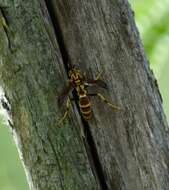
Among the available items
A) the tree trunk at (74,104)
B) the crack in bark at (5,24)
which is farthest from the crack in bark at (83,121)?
the crack in bark at (5,24)

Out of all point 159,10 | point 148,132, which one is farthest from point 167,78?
point 148,132

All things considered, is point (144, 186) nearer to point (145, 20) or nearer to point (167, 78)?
point (145, 20)

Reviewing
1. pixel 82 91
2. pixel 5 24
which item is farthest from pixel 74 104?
pixel 5 24

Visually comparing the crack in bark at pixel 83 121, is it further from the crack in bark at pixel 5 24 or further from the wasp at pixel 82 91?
the crack in bark at pixel 5 24

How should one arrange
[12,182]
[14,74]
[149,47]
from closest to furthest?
[14,74] → [149,47] → [12,182]

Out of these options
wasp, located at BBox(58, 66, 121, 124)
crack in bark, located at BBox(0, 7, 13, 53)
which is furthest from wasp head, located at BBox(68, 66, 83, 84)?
crack in bark, located at BBox(0, 7, 13, 53)

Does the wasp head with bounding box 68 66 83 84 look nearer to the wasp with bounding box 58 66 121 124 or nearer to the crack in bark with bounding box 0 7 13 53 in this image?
the wasp with bounding box 58 66 121 124
